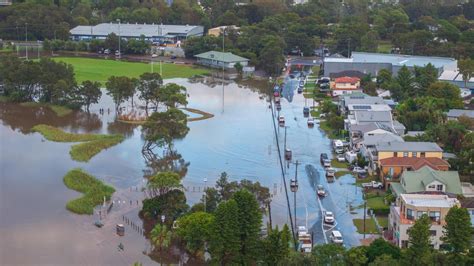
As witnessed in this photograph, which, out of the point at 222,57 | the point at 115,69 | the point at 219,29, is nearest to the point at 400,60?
the point at 222,57

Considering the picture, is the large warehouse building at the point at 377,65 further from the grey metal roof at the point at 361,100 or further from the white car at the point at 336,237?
the white car at the point at 336,237

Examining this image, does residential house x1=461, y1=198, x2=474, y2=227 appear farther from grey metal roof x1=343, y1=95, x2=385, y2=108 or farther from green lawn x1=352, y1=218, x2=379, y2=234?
grey metal roof x1=343, y1=95, x2=385, y2=108

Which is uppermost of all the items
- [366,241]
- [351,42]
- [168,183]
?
[351,42]

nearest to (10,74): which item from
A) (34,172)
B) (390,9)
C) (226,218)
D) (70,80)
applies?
(70,80)

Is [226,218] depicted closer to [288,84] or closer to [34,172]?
[34,172]

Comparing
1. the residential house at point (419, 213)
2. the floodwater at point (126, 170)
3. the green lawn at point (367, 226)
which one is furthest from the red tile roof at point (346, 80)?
the residential house at point (419, 213)

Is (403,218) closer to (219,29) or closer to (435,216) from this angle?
(435,216)

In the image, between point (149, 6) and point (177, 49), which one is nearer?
point (177, 49)
